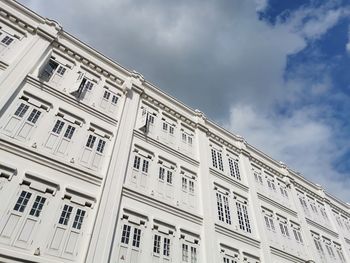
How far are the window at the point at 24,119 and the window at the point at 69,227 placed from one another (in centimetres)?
336

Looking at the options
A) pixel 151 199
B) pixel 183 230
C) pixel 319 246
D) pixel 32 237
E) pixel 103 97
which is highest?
pixel 103 97

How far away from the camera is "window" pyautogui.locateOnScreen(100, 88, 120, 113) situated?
15492mm

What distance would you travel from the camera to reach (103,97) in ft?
51.9

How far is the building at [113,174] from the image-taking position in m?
10.1

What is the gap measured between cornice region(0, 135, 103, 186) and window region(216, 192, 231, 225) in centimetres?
782

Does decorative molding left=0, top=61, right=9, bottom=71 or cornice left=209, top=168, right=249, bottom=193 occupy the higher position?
decorative molding left=0, top=61, right=9, bottom=71

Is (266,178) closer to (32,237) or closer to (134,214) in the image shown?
(134,214)

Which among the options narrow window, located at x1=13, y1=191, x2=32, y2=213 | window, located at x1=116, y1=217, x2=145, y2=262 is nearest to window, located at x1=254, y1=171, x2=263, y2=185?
window, located at x1=116, y1=217, x2=145, y2=262

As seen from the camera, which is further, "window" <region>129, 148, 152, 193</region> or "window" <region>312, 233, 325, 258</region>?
"window" <region>312, 233, 325, 258</region>

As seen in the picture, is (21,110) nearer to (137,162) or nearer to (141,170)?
(137,162)

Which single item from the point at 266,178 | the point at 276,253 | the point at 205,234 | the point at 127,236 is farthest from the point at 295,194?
the point at 127,236

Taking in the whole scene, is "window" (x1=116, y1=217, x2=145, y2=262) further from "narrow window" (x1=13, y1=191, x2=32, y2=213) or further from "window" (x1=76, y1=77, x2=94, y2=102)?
"window" (x1=76, y1=77, x2=94, y2=102)

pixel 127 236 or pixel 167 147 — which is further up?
pixel 167 147

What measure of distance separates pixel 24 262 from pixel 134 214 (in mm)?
4821
